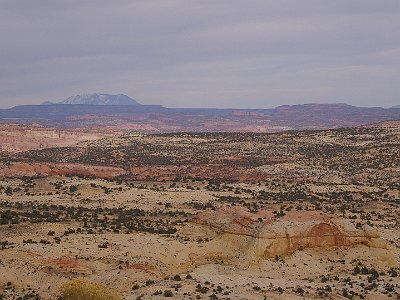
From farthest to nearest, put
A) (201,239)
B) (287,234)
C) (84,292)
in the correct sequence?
1. (201,239)
2. (287,234)
3. (84,292)

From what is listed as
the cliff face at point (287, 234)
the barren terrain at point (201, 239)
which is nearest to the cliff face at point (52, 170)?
the barren terrain at point (201, 239)

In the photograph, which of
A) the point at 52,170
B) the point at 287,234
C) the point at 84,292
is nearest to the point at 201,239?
the point at 287,234

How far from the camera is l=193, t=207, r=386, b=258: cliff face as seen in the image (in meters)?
28.3

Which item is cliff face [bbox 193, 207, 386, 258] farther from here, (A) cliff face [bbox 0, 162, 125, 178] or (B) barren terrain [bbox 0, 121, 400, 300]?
(A) cliff face [bbox 0, 162, 125, 178]

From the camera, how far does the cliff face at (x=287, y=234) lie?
28.3 metres

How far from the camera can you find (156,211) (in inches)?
1601

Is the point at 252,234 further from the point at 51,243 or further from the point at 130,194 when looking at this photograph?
the point at 130,194

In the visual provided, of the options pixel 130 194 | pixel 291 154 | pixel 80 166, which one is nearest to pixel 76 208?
pixel 130 194

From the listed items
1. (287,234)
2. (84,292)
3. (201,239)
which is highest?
(84,292)

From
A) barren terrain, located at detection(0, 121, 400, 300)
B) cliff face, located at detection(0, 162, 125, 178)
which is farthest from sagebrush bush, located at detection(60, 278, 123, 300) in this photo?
cliff face, located at detection(0, 162, 125, 178)

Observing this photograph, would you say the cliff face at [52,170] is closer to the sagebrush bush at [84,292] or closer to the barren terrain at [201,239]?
the barren terrain at [201,239]

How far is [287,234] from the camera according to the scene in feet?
94.3

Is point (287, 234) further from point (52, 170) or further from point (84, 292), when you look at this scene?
point (52, 170)

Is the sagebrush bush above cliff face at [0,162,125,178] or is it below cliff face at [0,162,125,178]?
above
